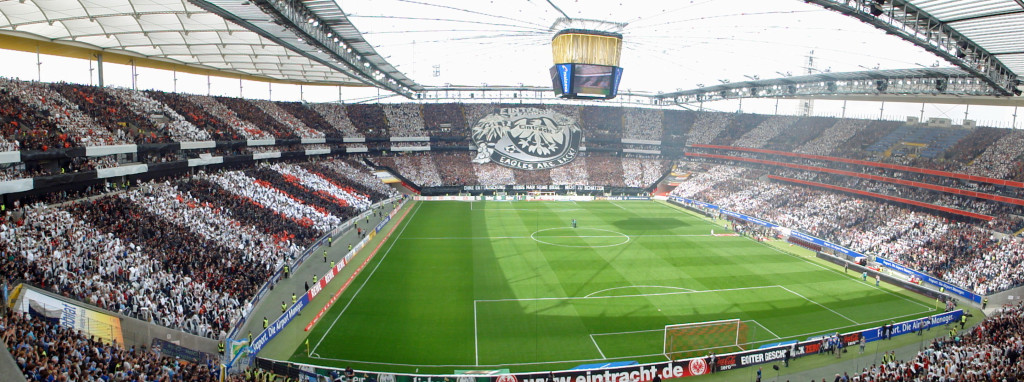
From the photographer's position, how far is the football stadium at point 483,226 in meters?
17.8

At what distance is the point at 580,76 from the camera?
2936 centimetres

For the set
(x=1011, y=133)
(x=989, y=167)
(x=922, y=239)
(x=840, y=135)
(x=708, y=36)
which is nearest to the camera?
(x=708, y=36)

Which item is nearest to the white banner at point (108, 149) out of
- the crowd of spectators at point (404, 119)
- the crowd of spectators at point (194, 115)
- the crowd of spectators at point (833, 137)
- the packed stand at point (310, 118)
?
the crowd of spectators at point (194, 115)

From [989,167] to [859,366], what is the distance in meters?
28.0

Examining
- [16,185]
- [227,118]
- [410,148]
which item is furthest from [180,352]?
[410,148]

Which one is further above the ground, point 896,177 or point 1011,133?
point 1011,133

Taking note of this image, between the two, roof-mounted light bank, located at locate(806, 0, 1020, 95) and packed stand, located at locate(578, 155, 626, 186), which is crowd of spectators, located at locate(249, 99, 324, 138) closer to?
packed stand, located at locate(578, 155, 626, 186)

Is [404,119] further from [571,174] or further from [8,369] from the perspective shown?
[8,369]

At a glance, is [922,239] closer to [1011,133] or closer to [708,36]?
[1011,133]

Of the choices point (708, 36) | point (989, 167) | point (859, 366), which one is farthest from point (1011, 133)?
point (859, 366)

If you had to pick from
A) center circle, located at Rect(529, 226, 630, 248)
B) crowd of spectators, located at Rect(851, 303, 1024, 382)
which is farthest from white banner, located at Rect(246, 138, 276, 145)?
crowd of spectators, located at Rect(851, 303, 1024, 382)

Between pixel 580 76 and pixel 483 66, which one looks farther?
pixel 483 66

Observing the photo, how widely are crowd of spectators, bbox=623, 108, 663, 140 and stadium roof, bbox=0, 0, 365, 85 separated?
45.0 meters

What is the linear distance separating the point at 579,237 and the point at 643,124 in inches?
1560
